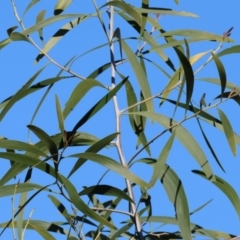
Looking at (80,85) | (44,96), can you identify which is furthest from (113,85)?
(44,96)

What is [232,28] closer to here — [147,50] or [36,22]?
[147,50]

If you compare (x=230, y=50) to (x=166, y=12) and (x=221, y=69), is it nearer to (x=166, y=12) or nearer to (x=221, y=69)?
(x=221, y=69)

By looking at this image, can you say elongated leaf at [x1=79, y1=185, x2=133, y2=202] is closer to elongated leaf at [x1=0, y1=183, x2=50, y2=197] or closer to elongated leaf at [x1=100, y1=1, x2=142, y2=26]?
elongated leaf at [x1=0, y1=183, x2=50, y2=197]

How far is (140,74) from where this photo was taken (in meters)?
1.45

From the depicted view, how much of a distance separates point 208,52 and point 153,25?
345 millimetres

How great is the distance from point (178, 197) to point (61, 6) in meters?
0.60

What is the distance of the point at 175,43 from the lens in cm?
145

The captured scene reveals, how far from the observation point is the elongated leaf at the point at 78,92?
4.45 feet

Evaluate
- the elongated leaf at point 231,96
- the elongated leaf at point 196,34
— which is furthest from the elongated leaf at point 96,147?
the elongated leaf at point 196,34

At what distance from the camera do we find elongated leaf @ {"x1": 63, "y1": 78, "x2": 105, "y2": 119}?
1.36 metres

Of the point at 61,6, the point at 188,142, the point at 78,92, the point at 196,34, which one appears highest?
the point at 61,6

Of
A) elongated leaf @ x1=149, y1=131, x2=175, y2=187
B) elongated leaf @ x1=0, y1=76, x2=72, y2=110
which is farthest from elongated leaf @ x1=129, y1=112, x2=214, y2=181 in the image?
elongated leaf @ x1=0, y1=76, x2=72, y2=110

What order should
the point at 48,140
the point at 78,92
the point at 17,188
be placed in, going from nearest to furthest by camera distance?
the point at 48,140
the point at 17,188
the point at 78,92

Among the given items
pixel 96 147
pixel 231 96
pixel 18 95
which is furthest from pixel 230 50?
pixel 18 95
